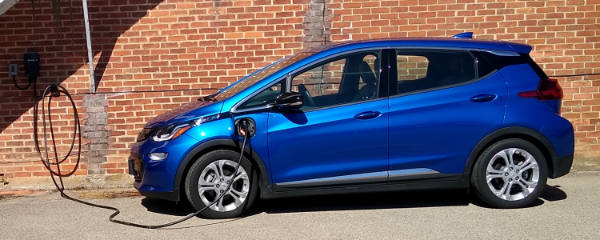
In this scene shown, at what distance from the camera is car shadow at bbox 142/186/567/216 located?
6.62 metres

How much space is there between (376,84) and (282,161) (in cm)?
118

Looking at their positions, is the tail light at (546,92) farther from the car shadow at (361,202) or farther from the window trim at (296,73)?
the window trim at (296,73)

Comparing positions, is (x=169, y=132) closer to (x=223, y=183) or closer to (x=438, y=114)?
(x=223, y=183)

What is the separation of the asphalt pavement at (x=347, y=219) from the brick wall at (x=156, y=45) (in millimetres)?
1337

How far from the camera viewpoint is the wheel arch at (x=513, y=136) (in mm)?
6301

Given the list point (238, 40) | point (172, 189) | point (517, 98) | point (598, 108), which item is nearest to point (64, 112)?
point (238, 40)

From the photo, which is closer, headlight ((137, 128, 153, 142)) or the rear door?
the rear door

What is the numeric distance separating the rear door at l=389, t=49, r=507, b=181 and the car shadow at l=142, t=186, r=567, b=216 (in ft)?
1.79

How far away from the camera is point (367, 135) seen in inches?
243

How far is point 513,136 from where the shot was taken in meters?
6.39

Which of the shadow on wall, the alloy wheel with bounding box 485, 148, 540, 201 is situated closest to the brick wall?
the shadow on wall

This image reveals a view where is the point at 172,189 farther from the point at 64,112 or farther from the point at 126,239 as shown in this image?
the point at 64,112

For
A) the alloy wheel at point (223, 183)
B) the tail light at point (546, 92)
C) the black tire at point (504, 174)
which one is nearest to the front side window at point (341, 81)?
the alloy wheel at point (223, 183)

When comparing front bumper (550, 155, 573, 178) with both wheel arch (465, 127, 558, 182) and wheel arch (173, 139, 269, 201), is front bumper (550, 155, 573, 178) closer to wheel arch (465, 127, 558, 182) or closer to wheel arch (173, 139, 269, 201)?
wheel arch (465, 127, 558, 182)
